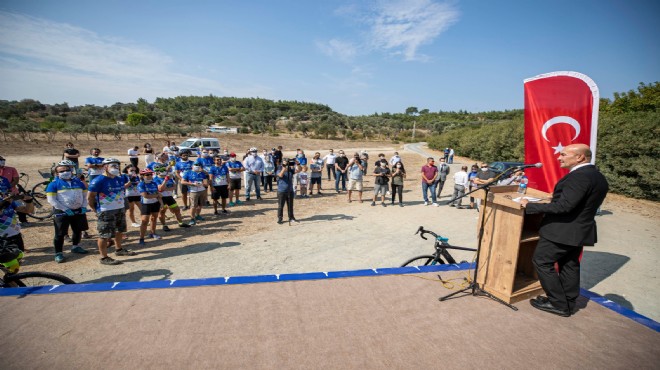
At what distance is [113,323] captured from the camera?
2674mm

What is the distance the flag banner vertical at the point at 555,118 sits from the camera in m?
3.87

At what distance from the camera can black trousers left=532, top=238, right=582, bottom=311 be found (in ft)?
9.45

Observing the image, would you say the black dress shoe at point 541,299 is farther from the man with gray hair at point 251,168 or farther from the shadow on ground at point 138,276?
the man with gray hair at point 251,168

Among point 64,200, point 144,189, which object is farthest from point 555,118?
point 64,200

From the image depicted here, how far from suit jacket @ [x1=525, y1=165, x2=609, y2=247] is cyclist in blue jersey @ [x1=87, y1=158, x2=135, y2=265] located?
646cm

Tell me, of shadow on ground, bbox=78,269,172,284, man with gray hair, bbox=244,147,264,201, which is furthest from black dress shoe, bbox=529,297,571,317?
man with gray hair, bbox=244,147,264,201

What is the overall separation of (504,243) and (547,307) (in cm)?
71

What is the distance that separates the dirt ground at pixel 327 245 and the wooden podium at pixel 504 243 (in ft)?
8.83

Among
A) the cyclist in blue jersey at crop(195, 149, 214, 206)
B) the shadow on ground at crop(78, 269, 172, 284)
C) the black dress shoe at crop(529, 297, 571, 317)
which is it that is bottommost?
the shadow on ground at crop(78, 269, 172, 284)

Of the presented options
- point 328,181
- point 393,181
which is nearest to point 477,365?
point 393,181

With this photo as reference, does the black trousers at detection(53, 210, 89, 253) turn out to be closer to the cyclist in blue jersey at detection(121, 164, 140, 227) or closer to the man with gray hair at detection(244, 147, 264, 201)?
the cyclist in blue jersey at detection(121, 164, 140, 227)

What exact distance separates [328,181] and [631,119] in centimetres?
1315

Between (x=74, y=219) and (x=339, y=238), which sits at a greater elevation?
(x=74, y=219)

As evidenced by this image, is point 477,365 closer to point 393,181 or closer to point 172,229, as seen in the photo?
point 172,229
